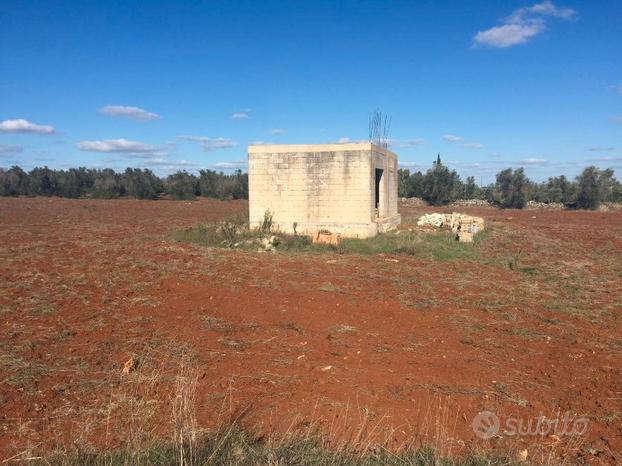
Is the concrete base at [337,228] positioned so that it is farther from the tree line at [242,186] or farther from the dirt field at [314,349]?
the tree line at [242,186]

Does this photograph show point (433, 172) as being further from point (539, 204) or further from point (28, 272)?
point (28, 272)

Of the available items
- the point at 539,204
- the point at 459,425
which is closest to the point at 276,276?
the point at 459,425

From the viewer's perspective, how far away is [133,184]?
148ft

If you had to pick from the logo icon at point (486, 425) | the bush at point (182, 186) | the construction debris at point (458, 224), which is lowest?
the logo icon at point (486, 425)

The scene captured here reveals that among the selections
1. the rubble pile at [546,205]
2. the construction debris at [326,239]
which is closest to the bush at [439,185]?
the rubble pile at [546,205]

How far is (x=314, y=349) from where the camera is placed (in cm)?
604

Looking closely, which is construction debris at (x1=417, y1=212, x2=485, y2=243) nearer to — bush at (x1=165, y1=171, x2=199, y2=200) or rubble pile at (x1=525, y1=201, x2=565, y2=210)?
rubble pile at (x1=525, y1=201, x2=565, y2=210)

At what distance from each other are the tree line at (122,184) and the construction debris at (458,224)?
27.8m

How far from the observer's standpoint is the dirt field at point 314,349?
4.08 metres

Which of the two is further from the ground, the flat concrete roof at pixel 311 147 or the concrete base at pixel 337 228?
the flat concrete roof at pixel 311 147

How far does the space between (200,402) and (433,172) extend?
120 ft

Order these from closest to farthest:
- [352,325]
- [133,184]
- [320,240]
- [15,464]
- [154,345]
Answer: [15,464] < [154,345] < [352,325] < [320,240] < [133,184]

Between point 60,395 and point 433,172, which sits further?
point 433,172

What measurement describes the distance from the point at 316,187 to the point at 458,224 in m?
6.74
